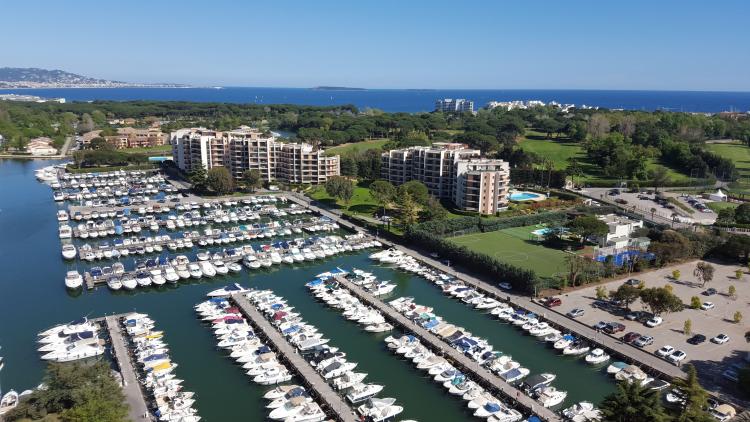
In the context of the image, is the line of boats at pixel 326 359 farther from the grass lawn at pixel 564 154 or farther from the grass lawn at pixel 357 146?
the grass lawn at pixel 357 146

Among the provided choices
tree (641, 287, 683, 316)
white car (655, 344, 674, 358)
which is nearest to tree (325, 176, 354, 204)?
→ tree (641, 287, 683, 316)

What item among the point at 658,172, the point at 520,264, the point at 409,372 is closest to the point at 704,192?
the point at 658,172

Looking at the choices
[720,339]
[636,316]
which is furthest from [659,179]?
[720,339]

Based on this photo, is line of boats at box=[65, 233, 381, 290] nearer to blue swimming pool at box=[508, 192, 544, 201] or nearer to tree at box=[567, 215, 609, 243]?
tree at box=[567, 215, 609, 243]

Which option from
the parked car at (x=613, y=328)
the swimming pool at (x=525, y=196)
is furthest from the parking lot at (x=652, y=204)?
the parked car at (x=613, y=328)

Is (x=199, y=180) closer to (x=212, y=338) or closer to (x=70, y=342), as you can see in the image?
(x=70, y=342)

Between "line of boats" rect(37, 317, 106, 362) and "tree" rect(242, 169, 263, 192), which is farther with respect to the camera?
"tree" rect(242, 169, 263, 192)
